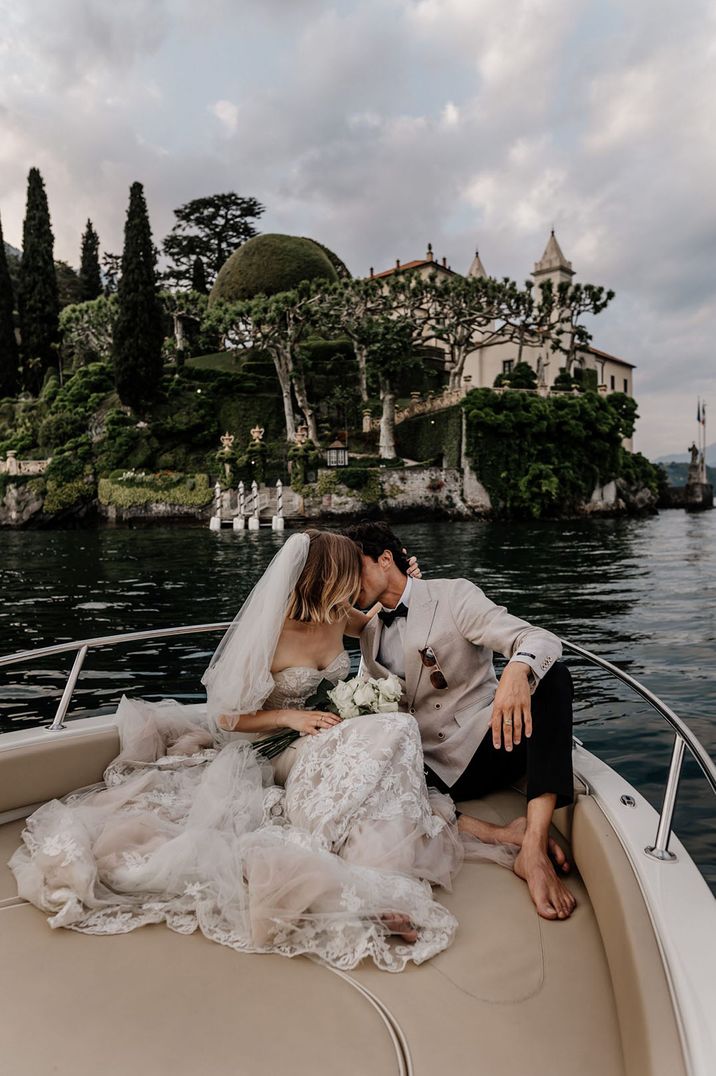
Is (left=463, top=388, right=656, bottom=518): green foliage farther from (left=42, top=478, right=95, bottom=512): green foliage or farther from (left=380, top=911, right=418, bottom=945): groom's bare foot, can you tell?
(left=380, top=911, right=418, bottom=945): groom's bare foot

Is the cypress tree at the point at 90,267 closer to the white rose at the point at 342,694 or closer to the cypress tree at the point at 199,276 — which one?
the cypress tree at the point at 199,276

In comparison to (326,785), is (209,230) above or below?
above

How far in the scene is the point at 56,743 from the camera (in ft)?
10.1

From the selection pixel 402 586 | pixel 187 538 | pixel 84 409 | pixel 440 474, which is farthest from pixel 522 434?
pixel 402 586

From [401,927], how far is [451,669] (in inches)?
46.8

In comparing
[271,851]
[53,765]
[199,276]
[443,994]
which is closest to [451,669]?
[271,851]

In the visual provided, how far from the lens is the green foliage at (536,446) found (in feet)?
118

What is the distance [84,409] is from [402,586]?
41008mm

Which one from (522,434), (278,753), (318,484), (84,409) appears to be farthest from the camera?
(84,409)

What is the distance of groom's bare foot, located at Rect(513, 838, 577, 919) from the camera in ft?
7.77

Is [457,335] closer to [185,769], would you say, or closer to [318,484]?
[318,484]

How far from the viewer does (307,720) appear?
290 cm

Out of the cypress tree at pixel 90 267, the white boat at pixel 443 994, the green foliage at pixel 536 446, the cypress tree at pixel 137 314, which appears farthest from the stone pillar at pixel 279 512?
the cypress tree at pixel 90 267

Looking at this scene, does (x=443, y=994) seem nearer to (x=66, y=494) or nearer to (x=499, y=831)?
(x=499, y=831)
